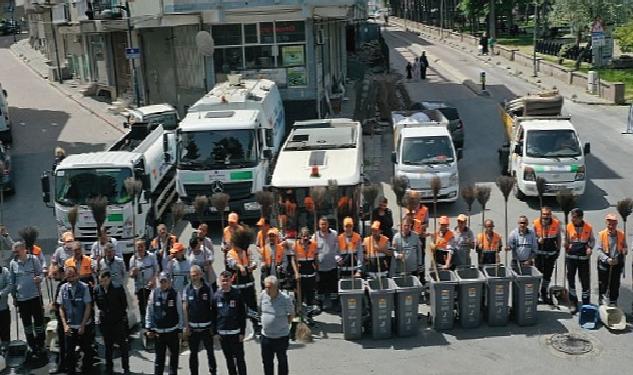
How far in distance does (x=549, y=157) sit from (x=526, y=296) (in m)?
8.32

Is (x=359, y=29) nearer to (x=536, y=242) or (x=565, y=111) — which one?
(x=565, y=111)

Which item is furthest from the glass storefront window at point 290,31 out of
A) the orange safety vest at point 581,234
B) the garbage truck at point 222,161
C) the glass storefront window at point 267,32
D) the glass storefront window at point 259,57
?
the orange safety vest at point 581,234

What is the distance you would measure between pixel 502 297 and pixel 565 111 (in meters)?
23.6

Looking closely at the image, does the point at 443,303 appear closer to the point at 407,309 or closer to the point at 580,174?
the point at 407,309

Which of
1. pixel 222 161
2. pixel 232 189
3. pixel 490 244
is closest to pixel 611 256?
pixel 490 244

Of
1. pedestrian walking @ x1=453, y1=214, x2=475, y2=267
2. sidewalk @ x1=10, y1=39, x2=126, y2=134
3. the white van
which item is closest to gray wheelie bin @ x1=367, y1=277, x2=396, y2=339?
pedestrian walking @ x1=453, y1=214, x2=475, y2=267

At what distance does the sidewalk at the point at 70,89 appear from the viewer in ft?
118

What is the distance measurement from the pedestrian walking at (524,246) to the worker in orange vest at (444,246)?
3.29 ft

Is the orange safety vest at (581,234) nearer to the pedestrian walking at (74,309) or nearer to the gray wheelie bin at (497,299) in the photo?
the gray wheelie bin at (497,299)

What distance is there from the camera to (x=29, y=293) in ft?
39.9

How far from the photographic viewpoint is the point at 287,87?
3053 cm

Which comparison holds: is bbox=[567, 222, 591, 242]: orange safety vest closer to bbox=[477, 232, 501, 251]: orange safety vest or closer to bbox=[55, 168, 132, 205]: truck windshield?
bbox=[477, 232, 501, 251]: orange safety vest

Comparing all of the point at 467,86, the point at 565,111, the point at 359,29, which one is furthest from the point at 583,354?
the point at 359,29

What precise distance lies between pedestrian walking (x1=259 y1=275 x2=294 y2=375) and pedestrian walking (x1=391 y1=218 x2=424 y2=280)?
11.4 feet
